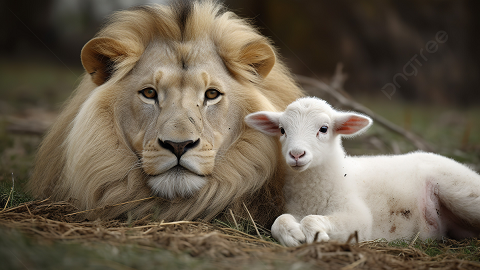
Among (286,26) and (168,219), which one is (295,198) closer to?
(168,219)

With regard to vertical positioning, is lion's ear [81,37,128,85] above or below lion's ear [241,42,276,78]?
below

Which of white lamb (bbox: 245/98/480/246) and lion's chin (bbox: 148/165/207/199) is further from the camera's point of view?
lion's chin (bbox: 148/165/207/199)

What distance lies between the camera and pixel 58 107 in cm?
798

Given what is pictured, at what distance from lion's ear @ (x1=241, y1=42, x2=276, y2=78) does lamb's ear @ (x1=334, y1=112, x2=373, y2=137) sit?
2.57ft

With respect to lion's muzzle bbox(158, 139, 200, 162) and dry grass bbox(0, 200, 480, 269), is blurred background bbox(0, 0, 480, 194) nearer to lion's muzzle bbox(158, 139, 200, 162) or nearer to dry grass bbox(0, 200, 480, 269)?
dry grass bbox(0, 200, 480, 269)

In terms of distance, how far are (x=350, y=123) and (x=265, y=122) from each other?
605 millimetres

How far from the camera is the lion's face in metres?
2.90

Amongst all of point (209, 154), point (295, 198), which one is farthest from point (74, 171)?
point (295, 198)

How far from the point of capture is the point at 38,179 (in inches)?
144

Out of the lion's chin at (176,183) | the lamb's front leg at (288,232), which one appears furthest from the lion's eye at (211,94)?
the lamb's front leg at (288,232)

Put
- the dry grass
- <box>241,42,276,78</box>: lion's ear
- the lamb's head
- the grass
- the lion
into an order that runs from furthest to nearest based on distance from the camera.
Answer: <box>241,42,276,78</box>: lion's ear
the lion
the lamb's head
the dry grass
the grass

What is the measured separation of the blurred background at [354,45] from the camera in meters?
10.6

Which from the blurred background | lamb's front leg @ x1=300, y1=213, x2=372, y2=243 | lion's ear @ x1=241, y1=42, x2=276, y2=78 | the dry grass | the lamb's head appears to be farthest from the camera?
the blurred background

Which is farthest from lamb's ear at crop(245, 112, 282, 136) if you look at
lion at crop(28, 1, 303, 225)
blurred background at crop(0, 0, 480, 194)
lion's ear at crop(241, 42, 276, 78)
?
blurred background at crop(0, 0, 480, 194)
